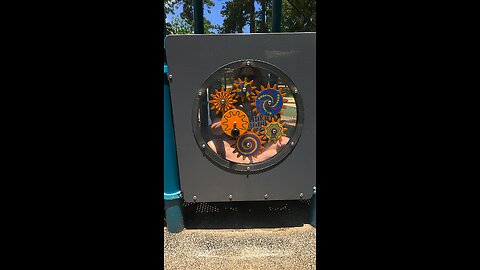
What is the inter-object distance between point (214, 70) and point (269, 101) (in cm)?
50

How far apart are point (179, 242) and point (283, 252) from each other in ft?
2.95

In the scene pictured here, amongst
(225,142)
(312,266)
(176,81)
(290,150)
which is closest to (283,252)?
(312,266)

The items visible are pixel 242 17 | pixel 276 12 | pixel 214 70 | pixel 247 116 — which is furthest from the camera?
pixel 242 17

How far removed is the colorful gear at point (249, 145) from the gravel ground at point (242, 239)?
738 mm

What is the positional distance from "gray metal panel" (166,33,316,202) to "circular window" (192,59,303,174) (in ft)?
0.18

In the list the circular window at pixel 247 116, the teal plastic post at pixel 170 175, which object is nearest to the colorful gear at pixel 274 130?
the circular window at pixel 247 116

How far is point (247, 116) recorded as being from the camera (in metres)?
2.56

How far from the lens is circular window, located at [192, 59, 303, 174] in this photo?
2.51 metres

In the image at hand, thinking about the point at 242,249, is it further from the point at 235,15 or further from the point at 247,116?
the point at 235,15

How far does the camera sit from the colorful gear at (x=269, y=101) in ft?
8.23

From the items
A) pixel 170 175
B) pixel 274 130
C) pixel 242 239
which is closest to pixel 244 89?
pixel 274 130

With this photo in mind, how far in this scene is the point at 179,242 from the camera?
2.75 metres

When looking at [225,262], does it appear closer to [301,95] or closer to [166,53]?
[301,95]

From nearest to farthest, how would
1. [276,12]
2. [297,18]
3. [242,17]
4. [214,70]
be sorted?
[214,70]
[276,12]
[297,18]
[242,17]
